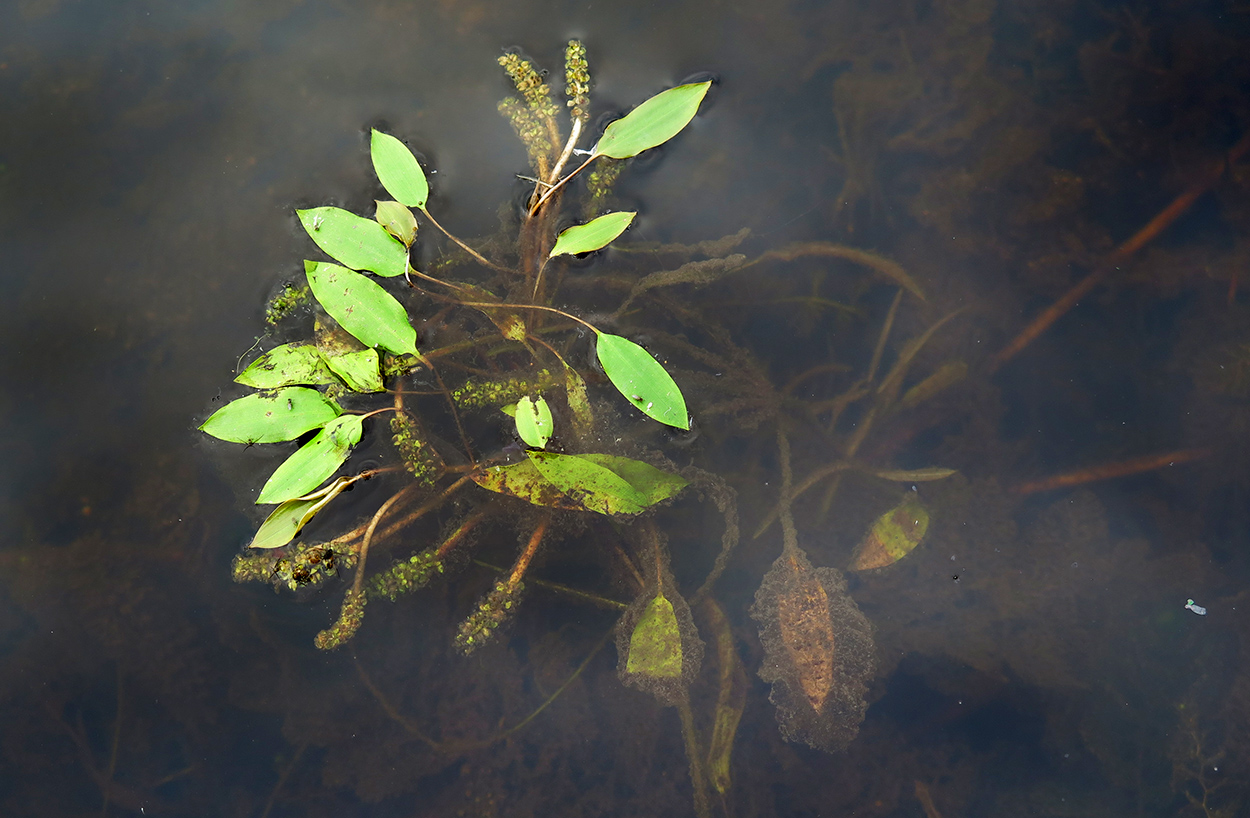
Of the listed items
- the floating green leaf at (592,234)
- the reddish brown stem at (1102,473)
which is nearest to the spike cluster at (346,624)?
the floating green leaf at (592,234)

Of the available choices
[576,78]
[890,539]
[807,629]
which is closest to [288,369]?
[576,78]

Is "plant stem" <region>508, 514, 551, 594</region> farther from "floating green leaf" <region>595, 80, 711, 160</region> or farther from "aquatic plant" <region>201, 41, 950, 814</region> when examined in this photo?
"floating green leaf" <region>595, 80, 711, 160</region>

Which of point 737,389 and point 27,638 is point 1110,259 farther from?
point 27,638

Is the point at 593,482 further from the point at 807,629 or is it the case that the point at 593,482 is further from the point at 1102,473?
the point at 1102,473

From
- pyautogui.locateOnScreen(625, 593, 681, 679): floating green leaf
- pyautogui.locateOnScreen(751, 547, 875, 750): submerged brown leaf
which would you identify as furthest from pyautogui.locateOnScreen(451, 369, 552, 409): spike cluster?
pyautogui.locateOnScreen(751, 547, 875, 750): submerged brown leaf

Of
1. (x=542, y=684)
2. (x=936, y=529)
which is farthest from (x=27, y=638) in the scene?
(x=936, y=529)
